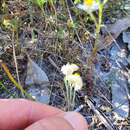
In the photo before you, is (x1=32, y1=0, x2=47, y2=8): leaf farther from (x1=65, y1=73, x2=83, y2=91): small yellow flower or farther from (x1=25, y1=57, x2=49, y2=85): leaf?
(x1=65, y1=73, x2=83, y2=91): small yellow flower

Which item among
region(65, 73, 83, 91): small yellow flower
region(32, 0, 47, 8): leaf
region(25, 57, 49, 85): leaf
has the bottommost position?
region(25, 57, 49, 85): leaf

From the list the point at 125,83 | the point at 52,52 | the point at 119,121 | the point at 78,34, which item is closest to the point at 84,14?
the point at 78,34

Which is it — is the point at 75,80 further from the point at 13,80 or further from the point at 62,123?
the point at 62,123

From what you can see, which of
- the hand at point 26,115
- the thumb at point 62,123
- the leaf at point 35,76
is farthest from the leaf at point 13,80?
the thumb at point 62,123

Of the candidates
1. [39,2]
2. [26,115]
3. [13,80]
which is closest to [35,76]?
[13,80]

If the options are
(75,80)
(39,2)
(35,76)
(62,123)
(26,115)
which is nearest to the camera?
(62,123)

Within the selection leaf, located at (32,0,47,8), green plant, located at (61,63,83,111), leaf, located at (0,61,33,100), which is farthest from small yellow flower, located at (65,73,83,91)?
leaf, located at (32,0,47,8)
